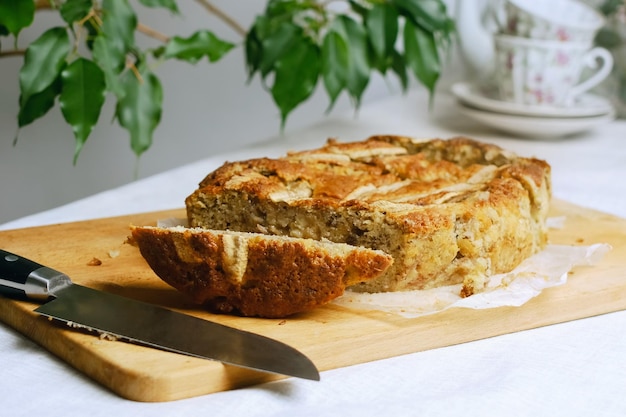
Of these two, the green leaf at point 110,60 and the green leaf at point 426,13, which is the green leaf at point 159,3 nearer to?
the green leaf at point 110,60

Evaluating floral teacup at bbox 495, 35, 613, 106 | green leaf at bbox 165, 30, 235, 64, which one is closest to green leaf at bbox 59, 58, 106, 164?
green leaf at bbox 165, 30, 235, 64

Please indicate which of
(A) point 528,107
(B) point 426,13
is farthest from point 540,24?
(B) point 426,13

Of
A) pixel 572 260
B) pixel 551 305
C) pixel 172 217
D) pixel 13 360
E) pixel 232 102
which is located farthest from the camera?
pixel 232 102

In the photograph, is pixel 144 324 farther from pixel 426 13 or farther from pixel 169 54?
pixel 426 13

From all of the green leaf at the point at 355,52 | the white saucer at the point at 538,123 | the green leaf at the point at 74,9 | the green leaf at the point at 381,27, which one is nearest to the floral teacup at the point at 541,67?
the white saucer at the point at 538,123

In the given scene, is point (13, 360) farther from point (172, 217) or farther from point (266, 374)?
point (172, 217)

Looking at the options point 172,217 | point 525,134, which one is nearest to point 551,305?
point 172,217
